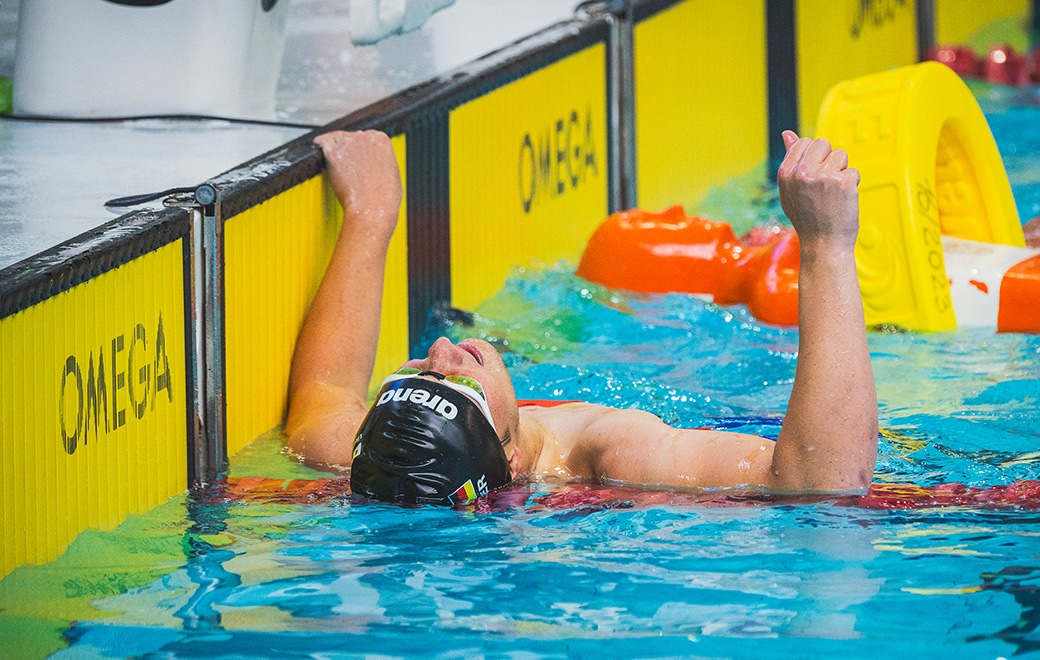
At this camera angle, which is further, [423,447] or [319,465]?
[319,465]

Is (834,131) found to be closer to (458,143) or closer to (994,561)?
(458,143)

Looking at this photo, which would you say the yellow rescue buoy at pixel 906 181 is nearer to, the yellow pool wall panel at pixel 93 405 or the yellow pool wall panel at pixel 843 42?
the yellow pool wall panel at pixel 93 405

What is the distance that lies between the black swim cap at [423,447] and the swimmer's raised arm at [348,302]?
51cm

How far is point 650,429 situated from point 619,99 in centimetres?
305

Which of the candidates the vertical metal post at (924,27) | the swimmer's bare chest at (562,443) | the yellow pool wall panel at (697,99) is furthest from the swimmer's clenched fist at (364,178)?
the vertical metal post at (924,27)

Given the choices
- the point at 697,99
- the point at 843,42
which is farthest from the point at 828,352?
the point at 843,42

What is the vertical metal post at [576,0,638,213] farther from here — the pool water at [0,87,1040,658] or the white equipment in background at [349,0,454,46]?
the pool water at [0,87,1040,658]

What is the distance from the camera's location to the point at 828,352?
2.74 metres

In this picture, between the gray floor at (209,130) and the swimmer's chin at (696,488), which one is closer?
the swimmer's chin at (696,488)

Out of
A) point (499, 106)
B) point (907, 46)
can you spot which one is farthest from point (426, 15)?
point (907, 46)

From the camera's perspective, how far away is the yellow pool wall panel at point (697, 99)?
6164mm

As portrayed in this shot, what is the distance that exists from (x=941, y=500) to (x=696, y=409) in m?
1.00

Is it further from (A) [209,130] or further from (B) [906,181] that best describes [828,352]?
(A) [209,130]

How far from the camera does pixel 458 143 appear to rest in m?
4.60
